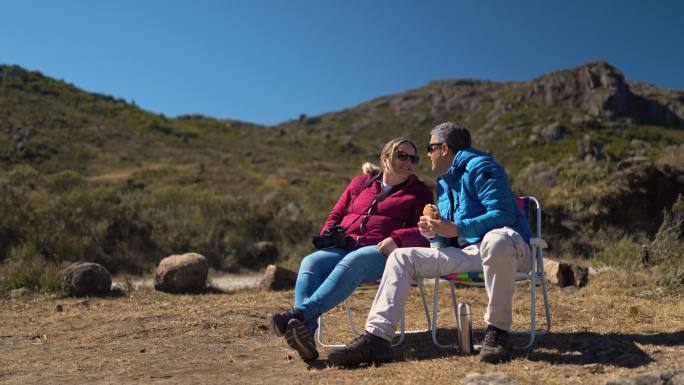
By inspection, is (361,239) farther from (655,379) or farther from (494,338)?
(655,379)

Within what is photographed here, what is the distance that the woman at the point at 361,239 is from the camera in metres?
3.53

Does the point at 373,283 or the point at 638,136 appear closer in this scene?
the point at 373,283

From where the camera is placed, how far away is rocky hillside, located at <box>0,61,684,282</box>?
10656 mm

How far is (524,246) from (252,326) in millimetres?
2485

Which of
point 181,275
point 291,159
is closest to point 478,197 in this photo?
point 181,275

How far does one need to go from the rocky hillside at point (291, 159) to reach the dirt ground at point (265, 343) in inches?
113

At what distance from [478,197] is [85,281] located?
547 cm

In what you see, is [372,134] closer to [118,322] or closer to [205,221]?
[205,221]

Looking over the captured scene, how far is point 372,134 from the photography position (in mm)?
68375

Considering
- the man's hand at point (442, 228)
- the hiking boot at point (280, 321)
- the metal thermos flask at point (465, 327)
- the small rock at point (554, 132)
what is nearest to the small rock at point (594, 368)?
the metal thermos flask at point (465, 327)

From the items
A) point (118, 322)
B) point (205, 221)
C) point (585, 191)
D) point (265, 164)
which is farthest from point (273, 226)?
point (265, 164)

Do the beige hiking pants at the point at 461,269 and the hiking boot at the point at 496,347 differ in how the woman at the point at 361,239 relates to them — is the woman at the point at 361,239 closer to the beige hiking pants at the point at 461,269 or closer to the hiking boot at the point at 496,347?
the beige hiking pants at the point at 461,269

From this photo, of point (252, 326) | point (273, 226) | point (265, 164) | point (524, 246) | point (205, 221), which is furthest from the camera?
point (265, 164)

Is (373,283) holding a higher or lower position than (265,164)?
lower
